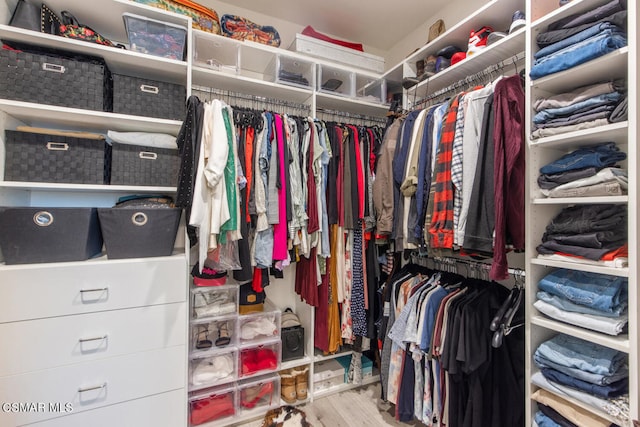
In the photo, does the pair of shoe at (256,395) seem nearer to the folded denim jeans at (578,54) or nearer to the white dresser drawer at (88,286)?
the white dresser drawer at (88,286)

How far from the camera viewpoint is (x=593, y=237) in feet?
3.31

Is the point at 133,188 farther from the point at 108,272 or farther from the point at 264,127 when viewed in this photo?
the point at 264,127

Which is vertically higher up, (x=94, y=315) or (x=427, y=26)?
(x=427, y=26)

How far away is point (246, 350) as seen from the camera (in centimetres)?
184

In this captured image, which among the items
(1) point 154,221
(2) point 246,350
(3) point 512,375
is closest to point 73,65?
(1) point 154,221

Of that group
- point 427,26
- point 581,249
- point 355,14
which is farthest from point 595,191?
point 355,14

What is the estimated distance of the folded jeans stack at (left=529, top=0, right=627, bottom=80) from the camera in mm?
979

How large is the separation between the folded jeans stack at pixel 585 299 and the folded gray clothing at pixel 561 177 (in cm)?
35

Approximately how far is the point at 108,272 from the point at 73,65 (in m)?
0.96

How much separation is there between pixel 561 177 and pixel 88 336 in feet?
6.80

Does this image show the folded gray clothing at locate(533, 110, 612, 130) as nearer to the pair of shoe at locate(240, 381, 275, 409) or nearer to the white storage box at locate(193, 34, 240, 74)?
the white storage box at locate(193, 34, 240, 74)

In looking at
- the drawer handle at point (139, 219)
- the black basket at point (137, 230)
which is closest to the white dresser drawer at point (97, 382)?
the black basket at point (137, 230)

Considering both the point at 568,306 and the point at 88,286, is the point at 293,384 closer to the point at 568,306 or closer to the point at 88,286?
the point at 88,286

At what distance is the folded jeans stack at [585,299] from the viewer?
3.16ft
